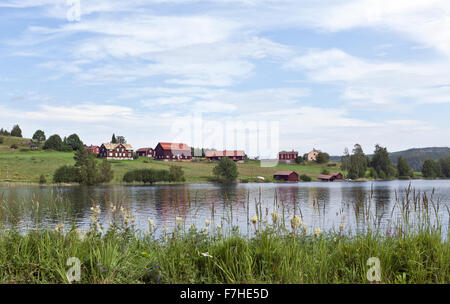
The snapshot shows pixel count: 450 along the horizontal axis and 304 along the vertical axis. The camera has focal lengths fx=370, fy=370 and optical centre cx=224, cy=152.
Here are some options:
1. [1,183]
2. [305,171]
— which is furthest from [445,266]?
[305,171]

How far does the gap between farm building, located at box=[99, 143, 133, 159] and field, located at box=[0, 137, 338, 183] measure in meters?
15.1

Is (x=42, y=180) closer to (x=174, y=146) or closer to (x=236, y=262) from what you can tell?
(x=174, y=146)

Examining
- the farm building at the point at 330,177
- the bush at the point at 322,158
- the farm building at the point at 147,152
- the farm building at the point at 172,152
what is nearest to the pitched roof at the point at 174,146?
the farm building at the point at 172,152

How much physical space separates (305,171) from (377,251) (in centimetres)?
12742

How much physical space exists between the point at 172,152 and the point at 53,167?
176ft

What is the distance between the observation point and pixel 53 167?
104m

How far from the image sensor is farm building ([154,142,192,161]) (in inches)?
5881

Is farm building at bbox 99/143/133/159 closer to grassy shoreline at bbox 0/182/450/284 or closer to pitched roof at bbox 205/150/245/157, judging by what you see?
pitched roof at bbox 205/150/245/157

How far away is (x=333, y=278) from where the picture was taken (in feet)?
23.2

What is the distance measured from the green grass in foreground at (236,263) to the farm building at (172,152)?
14194cm

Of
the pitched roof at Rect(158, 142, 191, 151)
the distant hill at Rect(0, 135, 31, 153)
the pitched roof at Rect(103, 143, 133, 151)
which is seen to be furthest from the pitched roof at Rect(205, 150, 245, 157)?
the distant hill at Rect(0, 135, 31, 153)

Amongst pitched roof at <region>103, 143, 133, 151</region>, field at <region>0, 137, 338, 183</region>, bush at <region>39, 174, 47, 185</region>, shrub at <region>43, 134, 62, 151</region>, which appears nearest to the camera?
bush at <region>39, 174, 47, 185</region>

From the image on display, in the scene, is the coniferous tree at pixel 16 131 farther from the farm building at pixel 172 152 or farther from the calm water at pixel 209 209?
the calm water at pixel 209 209

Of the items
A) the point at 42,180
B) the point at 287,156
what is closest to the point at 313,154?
the point at 287,156
